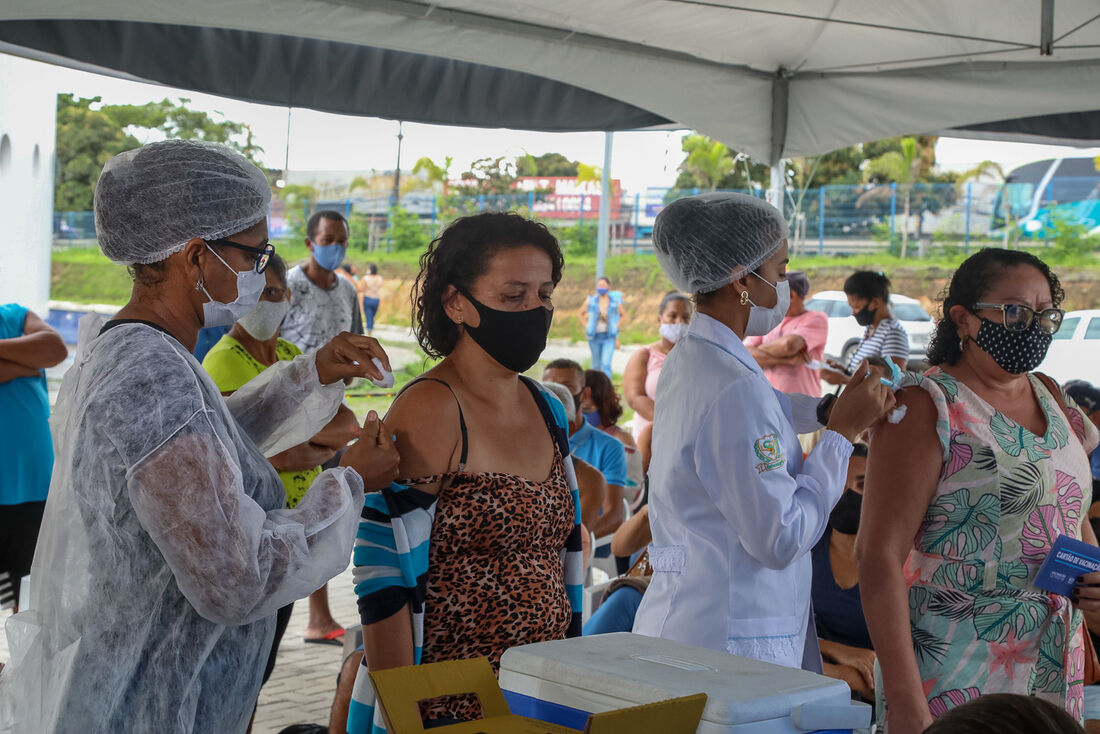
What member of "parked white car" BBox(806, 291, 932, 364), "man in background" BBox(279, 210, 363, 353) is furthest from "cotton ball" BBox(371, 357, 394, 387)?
"parked white car" BBox(806, 291, 932, 364)

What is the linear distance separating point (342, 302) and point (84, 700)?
13.4 feet

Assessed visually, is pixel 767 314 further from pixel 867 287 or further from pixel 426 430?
pixel 867 287

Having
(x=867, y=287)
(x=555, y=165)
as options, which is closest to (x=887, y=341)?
(x=867, y=287)

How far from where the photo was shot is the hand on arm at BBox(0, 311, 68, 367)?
4.12 metres

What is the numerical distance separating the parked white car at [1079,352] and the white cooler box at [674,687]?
14.5 metres

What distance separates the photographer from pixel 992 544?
222 centimetres

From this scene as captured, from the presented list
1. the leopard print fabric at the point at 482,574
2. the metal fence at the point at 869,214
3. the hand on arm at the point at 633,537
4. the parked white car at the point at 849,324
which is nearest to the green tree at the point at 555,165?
the metal fence at the point at 869,214

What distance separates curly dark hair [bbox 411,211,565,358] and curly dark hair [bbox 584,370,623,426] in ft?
11.2

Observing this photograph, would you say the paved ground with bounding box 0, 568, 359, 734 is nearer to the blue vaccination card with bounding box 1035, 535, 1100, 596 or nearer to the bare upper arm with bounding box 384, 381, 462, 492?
the bare upper arm with bounding box 384, 381, 462, 492

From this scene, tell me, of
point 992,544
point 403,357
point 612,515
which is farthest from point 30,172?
point 403,357

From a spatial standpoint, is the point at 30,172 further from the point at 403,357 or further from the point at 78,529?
the point at 403,357

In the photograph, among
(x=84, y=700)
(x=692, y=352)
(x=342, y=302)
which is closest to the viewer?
(x=84, y=700)

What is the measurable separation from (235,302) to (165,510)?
17.2 inches

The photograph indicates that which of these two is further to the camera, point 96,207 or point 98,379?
point 96,207
